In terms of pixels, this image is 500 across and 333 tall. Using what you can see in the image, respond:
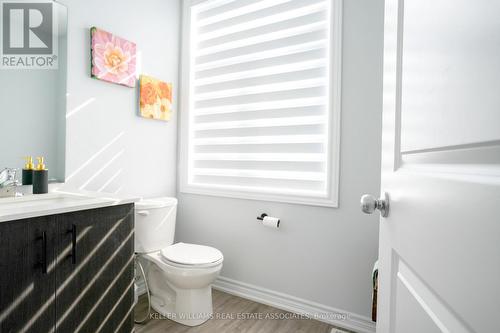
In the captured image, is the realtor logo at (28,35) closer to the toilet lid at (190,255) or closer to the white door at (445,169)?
the toilet lid at (190,255)

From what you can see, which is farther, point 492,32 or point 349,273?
point 349,273

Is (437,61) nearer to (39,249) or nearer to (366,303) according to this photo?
(39,249)

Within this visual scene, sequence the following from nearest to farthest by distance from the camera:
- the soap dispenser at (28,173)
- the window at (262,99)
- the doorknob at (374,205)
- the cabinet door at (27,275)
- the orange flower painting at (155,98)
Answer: the doorknob at (374,205), the cabinet door at (27,275), the soap dispenser at (28,173), the window at (262,99), the orange flower painting at (155,98)

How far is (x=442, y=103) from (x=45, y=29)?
2.09 m

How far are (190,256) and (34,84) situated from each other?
4.56ft

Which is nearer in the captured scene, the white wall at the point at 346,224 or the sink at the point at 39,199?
the sink at the point at 39,199

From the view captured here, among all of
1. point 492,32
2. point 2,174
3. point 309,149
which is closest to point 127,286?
point 2,174

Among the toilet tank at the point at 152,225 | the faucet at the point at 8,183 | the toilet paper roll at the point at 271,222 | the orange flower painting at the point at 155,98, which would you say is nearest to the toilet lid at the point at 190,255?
the toilet tank at the point at 152,225

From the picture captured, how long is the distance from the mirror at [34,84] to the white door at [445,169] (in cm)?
186

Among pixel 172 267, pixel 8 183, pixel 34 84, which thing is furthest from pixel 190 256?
pixel 34 84

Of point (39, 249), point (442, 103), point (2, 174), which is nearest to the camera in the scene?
point (442, 103)

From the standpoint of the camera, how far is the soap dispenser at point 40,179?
1.54 meters

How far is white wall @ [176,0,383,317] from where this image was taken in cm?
182

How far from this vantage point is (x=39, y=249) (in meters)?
1.12
